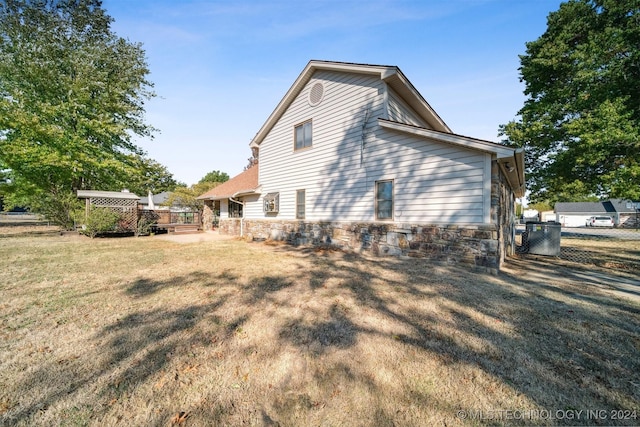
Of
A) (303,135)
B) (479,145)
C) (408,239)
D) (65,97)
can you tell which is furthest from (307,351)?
(65,97)

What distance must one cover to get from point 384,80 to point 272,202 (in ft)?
24.4

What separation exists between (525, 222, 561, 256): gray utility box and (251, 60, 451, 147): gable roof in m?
5.43

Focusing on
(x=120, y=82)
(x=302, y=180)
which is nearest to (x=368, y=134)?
(x=302, y=180)

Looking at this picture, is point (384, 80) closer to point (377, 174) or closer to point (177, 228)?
point (377, 174)

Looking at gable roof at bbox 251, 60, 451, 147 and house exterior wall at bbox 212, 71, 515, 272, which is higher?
gable roof at bbox 251, 60, 451, 147

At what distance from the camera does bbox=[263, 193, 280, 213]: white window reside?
12.7 m

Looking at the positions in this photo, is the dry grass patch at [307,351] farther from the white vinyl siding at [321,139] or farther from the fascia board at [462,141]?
the white vinyl siding at [321,139]

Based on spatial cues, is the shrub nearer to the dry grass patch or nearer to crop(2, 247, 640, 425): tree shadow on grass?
the dry grass patch

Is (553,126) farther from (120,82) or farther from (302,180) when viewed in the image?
(120,82)

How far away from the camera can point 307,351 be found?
2830 mm

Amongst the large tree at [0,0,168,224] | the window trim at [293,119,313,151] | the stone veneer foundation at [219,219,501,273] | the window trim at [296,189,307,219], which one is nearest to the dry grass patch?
the stone veneer foundation at [219,219,501,273]

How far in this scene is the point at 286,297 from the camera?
179 inches

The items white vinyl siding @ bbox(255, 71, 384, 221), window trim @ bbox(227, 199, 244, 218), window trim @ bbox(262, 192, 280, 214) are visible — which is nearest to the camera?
white vinyl siding @ bbox(255, 71, 384, 221)

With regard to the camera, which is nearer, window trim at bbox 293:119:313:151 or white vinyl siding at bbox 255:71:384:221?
white vinyl siding at bbox 255:71:384:221
